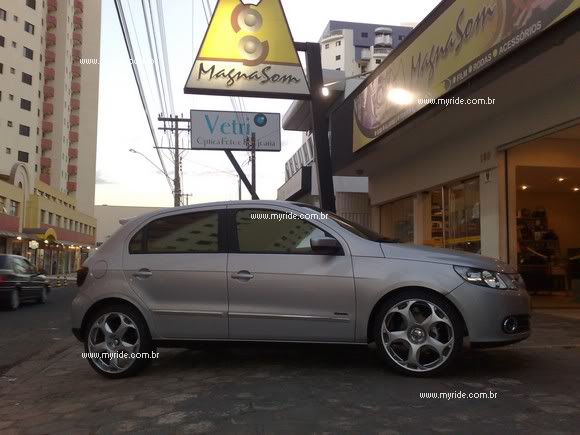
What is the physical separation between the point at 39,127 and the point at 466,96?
63200 millimetres

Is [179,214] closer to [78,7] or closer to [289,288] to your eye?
[289,288]

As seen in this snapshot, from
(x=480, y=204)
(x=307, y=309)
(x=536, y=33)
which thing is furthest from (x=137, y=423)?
(x=480, y=204)

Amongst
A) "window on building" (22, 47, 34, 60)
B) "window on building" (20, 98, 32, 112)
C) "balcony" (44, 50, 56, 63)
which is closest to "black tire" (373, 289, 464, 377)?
"window on building" (20, 98, 32, 112)

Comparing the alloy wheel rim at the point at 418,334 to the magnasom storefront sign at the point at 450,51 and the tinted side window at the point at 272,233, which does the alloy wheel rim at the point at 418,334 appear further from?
the magnasom storefront sign at the point at 450,51

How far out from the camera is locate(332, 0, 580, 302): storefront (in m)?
6.89

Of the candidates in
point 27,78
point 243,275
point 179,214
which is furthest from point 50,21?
point 243,275

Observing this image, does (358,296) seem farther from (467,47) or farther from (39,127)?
(39,127)

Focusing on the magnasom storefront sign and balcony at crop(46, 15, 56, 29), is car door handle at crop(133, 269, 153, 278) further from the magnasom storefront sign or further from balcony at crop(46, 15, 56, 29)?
balcony at crop(46, 15, 56, 29)

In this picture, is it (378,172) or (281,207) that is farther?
(378,172)

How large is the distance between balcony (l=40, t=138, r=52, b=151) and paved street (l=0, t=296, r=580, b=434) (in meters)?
63.8

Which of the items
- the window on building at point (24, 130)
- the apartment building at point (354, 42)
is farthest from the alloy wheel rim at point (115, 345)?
the apartment building at point (354, 42)

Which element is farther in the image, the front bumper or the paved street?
the front bumper

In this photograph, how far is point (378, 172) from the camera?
15.8 m

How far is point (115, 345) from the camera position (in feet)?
17.1
